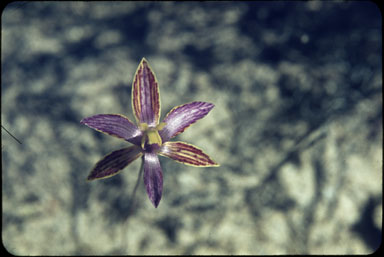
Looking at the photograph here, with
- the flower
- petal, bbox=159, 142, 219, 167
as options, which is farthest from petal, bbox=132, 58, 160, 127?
petal, bbox=159, 142, 219, 167

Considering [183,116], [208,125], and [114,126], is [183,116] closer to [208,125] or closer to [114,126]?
[114,126]

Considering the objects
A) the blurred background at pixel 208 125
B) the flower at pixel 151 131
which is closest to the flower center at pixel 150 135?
the flower at pixel 151 131

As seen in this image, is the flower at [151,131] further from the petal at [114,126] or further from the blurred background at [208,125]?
the blurred background at [208,125]

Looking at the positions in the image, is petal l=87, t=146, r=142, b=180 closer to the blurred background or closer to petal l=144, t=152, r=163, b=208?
petal l=144, t=152, r=163, b=208

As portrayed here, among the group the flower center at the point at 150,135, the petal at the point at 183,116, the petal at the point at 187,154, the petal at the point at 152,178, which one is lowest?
the petal at the point at 152,178

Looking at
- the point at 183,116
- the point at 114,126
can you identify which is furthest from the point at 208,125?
the point at 114,126

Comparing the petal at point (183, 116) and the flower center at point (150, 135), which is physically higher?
the petal at point (183, 116)

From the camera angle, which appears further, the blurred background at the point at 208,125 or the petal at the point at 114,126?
the blurred background at the point at 208,125
